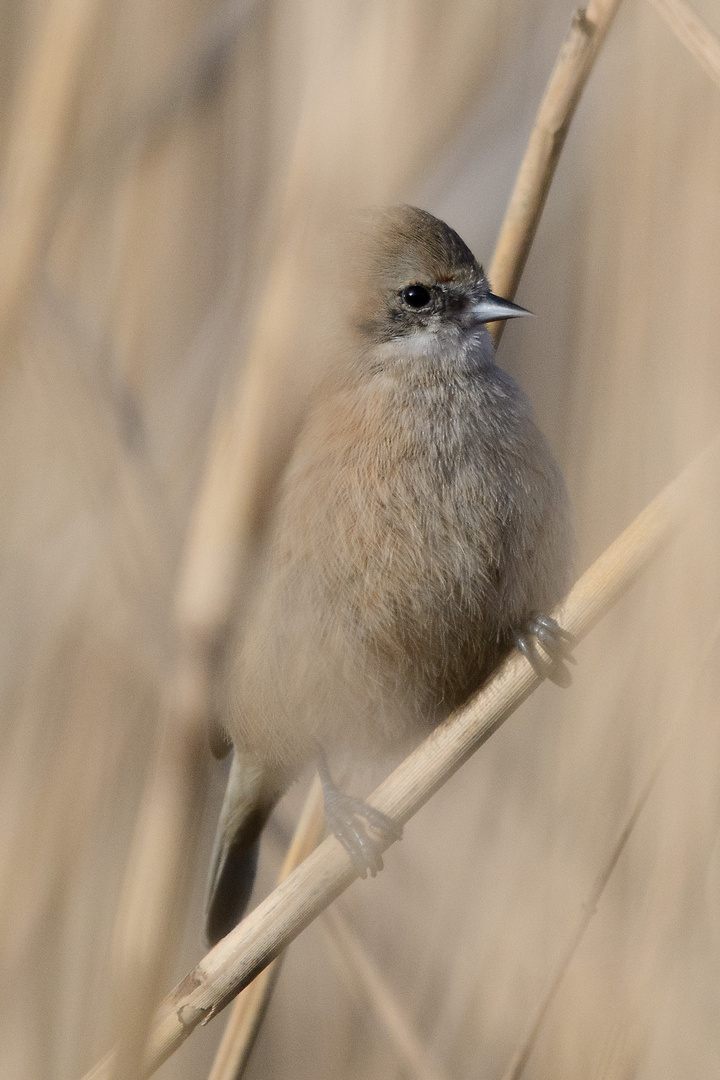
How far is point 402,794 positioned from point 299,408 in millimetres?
656

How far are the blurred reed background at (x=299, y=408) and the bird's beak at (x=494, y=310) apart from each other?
12.4 inches

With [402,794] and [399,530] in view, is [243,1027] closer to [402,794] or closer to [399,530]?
[402,794]

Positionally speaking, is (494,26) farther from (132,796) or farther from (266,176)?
(132,796)

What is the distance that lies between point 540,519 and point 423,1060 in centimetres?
103

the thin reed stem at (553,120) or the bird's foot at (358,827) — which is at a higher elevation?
the thin reed stem at (553,120)

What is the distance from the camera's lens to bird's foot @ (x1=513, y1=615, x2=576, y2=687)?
173 cm

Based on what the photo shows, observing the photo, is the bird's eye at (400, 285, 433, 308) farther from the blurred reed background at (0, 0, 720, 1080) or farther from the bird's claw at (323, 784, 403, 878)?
the bird's claw at (323, 784, 403, 878)

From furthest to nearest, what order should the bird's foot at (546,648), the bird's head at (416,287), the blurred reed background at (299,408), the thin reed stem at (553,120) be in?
the bird's head at (416,287) → the blurred reed background at (299,408) → the bird's foot at (546,648) → the thin reed stem at (553,120)

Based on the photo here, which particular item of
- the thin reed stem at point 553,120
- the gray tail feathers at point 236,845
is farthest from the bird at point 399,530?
the gray tail feathers at point 236,845

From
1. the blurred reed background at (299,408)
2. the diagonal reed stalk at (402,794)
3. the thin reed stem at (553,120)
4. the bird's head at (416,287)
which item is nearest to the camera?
the diagonal reed stalk at (402,794)

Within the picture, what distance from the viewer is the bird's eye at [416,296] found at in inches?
79.3

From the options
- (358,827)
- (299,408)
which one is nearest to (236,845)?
(358,827)

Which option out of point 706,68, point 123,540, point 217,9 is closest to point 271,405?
point 123,540

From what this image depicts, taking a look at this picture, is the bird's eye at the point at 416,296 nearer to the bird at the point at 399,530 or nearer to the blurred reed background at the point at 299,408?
the bird at the point at 399,530
